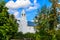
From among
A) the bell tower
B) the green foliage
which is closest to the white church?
the bell tower

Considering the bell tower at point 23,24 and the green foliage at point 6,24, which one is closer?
the green foliage at point 6,24

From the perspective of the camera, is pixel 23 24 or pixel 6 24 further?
pixel 23 24

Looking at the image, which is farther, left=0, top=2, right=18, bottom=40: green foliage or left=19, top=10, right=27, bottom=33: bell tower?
left=19, top=10, right=27, bottom=33: bell tower

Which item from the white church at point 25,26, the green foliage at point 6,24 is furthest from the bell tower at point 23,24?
the green foliage at point 6,24

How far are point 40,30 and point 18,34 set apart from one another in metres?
0.35

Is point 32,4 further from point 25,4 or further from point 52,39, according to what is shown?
point 52,39

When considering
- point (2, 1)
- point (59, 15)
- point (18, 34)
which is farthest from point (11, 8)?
point (59, 15)

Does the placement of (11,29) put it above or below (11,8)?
below

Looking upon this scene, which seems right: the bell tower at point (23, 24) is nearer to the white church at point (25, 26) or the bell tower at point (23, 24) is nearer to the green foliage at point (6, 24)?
the white church at point (25, 26)

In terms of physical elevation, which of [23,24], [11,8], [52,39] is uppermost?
[11,8]

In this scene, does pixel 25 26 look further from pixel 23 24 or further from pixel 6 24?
pixel 6 24

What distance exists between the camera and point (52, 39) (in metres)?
3.52

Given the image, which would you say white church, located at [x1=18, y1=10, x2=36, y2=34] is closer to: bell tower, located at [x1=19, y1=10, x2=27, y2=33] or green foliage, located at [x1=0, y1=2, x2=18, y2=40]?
bell tower, located at [x1=19, y1=10, x2=27, y2=33]

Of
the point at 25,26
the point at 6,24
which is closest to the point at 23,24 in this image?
the point at 25,26
